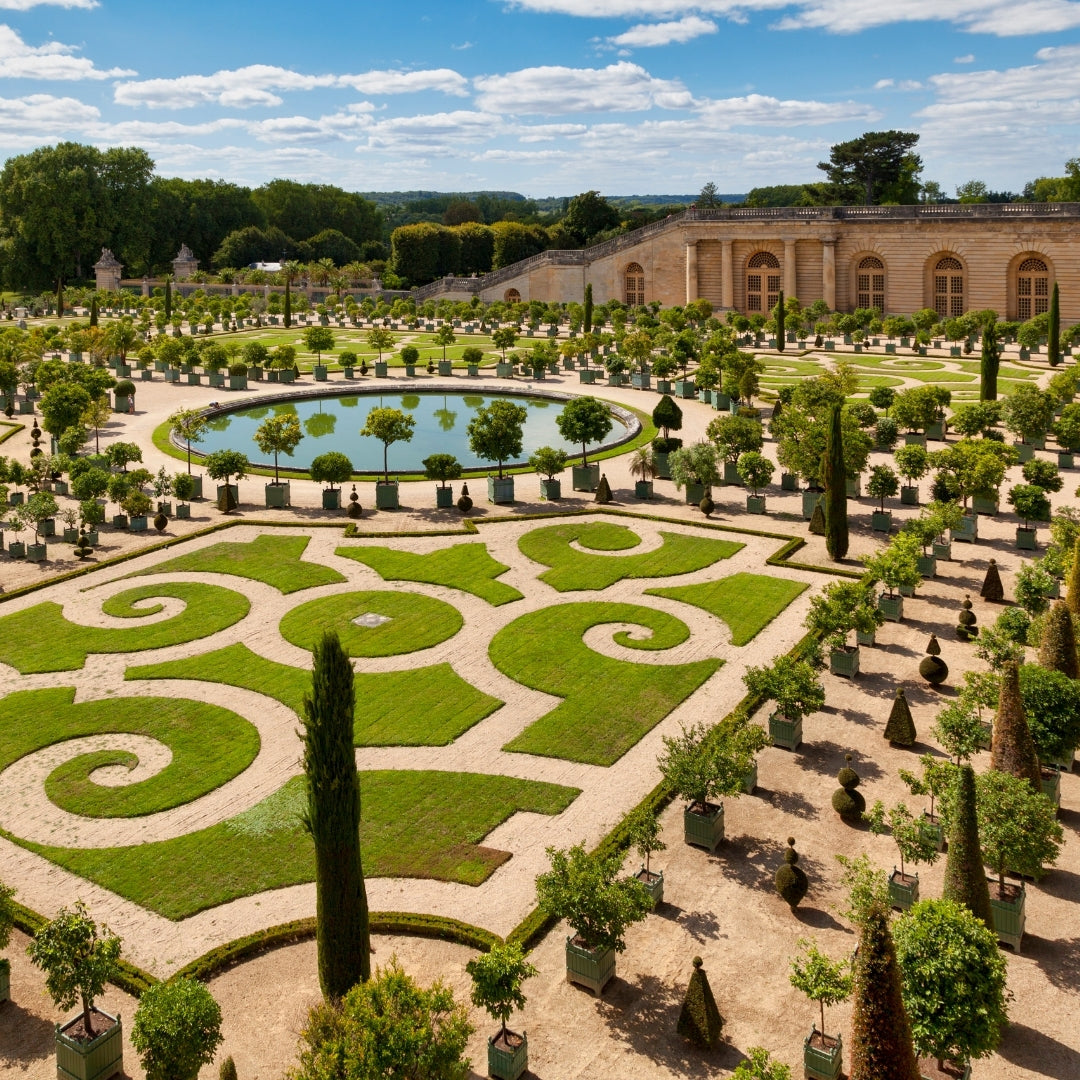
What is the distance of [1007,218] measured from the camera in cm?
8862

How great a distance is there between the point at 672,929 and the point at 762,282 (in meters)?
88.4

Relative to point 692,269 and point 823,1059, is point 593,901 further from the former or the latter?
point 692,269

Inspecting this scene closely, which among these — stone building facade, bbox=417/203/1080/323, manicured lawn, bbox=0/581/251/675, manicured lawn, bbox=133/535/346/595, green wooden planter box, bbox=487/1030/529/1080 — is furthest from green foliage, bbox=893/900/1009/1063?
stone building facade, bbox=417/203/1080/323

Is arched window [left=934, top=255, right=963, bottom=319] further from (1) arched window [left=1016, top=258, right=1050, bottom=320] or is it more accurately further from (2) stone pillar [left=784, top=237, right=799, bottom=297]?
(2) stone pillar [left=784, top=237, right=799, bottom=297]

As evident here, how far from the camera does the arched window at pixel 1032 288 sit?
88875 millimetres

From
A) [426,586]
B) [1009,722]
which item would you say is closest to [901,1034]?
[1009,722]

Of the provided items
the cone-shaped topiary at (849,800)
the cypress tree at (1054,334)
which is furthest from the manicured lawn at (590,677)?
the cypress tree at (1054,334)

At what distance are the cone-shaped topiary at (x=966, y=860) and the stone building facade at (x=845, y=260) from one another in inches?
3177

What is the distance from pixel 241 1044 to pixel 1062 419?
148 ft

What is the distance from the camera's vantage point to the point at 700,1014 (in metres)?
16.8

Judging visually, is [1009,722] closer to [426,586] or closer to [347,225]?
[426,586]

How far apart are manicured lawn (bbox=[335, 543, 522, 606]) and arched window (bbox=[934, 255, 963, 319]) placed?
6683cm

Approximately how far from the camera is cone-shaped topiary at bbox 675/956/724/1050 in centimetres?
1678

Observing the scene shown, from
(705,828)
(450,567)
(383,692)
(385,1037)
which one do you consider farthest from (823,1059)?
(450,567)
